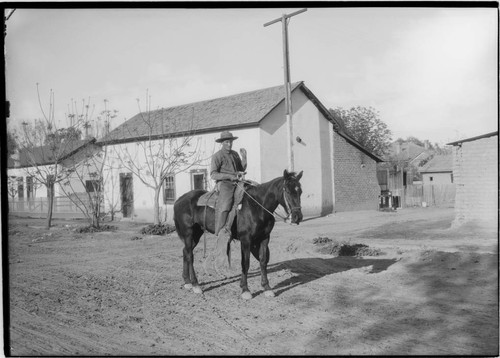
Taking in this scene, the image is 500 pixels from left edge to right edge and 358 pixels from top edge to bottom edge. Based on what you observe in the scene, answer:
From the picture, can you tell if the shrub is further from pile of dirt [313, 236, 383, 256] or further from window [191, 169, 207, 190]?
pile of dirt [313, 236, 383, 256]

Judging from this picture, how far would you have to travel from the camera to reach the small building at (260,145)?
58.5 feet

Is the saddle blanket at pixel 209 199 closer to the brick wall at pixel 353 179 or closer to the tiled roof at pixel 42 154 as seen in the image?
the tiled roof at pixel 42 154

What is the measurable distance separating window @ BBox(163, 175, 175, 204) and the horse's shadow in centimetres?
1028

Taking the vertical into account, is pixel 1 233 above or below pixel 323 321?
above

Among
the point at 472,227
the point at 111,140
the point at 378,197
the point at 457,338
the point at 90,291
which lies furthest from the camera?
the point at 378,197

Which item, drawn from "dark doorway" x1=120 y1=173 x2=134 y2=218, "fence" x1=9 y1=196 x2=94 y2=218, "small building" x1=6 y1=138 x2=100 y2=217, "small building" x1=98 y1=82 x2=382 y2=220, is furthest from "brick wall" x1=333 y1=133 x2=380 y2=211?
"fence" x1=9 y1=196 x2=94 y2=218

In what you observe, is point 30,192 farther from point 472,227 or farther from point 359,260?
point 472,227

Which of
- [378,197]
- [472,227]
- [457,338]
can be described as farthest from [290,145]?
[457,338]

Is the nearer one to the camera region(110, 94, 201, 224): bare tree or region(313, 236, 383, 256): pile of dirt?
region(313, 236, 383, 256): pile of dirt

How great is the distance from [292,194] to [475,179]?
9011mm

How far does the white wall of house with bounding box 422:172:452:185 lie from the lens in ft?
134

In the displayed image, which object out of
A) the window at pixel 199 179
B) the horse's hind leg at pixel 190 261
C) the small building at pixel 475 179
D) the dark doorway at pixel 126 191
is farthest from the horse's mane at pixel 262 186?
the dark doorway at pixel 126 191

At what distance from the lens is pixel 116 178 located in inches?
760

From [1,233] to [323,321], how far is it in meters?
4.20
